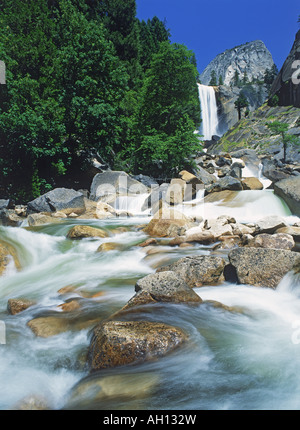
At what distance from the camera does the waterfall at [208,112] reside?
5841 cm

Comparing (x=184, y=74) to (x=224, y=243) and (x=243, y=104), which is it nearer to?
(x=224, y=243)

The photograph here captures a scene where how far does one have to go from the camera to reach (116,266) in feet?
23.2

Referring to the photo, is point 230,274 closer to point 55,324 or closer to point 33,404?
point 55,324

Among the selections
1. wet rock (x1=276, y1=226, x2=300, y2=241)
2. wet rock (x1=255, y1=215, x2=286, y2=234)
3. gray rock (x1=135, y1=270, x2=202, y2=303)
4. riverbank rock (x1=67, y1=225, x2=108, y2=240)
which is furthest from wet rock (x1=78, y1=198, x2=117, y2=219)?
gray rock (x1=135, y1=270, x2=202, y2=303)

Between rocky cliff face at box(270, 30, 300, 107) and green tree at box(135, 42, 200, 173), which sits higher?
rocky cliff face at box(270, 30, 300, 107)

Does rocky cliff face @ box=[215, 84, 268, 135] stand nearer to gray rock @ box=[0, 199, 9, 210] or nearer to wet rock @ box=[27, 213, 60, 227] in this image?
gray rock @ box=[0, 199, 9, 210]

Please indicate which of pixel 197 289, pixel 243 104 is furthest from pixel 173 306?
pixel 243 104

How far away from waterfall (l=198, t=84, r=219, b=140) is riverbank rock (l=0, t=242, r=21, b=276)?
54323 millimetres

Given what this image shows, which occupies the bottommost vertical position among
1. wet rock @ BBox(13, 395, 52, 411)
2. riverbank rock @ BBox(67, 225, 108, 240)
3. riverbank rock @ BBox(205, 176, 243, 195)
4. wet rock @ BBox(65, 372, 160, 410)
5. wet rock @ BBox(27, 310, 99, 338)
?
wet rock @ BBox(13, 395, 52, 411)

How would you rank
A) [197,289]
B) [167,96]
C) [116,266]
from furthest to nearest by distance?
[167,96] → [116,266] → [197,289]

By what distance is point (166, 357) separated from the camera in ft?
10.5

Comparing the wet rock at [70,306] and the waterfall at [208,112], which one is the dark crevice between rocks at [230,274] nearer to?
the wet rock at [70,306]

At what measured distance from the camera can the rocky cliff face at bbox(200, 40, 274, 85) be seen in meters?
162

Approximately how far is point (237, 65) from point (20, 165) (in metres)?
181
